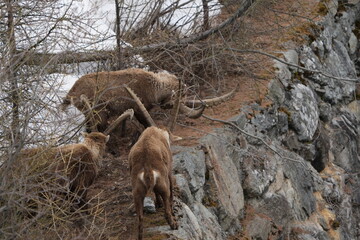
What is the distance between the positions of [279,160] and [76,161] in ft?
17.3

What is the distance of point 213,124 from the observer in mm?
12781

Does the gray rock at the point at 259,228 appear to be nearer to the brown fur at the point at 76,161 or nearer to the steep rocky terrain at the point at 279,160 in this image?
the steep rocky terrain at the point at 279,160

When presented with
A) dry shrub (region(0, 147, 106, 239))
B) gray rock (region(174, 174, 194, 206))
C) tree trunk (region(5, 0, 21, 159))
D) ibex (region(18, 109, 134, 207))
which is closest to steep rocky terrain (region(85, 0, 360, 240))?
gray rock (region(174, 174, 194, 206))

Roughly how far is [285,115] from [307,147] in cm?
87

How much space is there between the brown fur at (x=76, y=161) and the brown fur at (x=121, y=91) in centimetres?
136

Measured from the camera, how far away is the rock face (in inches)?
438

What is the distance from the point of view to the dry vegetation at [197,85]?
8492 mm

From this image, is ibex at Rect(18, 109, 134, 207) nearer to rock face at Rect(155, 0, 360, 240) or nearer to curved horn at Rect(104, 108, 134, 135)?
curved horn at Rect(104, 108, 134, 135)

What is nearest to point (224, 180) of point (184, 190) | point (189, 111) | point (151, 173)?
point (189, 111)

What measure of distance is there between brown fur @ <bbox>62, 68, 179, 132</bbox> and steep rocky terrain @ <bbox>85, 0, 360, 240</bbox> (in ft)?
2.10

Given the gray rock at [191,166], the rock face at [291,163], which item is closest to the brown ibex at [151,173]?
the rock face at [291,163]

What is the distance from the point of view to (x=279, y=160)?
1362 cm

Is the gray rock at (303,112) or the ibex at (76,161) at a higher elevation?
the ibex at (76,161)

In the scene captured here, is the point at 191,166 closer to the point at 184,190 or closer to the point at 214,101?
the point at 184,190
